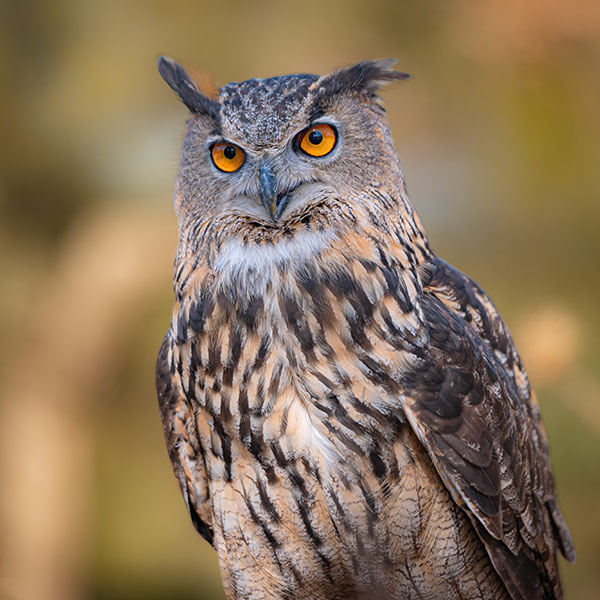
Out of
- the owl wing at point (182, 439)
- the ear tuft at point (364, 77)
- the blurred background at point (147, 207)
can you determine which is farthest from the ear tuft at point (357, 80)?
the blurred background at point (147, 207)

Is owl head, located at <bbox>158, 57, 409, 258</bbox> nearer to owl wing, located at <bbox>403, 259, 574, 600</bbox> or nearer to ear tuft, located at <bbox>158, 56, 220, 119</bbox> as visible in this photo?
ear tuft, located at <bbox>158, 56, 220, 119</bbox>

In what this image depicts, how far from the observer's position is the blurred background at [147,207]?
3105mm

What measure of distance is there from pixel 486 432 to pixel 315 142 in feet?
1.91

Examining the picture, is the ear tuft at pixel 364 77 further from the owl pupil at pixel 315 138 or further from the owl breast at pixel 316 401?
the owl breast at pixel 316 401

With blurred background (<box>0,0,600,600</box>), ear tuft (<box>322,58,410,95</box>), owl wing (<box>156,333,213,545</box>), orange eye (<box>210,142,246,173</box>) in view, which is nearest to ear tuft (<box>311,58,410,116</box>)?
ear tuft (<box>322,58,410,95</box>)

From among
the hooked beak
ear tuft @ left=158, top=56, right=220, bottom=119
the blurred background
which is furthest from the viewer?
the blurred background

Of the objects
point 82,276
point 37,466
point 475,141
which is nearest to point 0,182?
point 82,276

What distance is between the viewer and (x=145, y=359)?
12.1ft

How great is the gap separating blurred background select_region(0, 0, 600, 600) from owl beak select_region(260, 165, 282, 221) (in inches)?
76.9

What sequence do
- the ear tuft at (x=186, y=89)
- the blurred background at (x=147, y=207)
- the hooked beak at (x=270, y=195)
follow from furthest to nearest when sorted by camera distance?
the blurred background at (x=147, y=207) → the ear tuft at (x=186, y=89) → the hooked beak at (x=270, y=195)

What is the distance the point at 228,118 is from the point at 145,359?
8.58 feet

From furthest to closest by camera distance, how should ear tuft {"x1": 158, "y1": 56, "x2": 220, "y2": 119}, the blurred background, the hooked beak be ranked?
the blurred background < ear tuft {"x1": 158, "y1": 56, "x2": 220, "y2": 119} < the hooked beak

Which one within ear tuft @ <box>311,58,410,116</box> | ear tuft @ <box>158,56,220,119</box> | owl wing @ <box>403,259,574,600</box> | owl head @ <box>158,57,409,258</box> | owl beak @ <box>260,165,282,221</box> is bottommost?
owl wing @ <box>403,259,574,600</box>

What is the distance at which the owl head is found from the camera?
119cm
